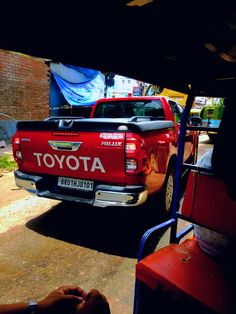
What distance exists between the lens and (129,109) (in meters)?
5.74

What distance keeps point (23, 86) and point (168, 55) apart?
1002 centimetres

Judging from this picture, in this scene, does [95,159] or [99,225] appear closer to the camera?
[95,159]

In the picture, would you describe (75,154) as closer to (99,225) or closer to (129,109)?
(99,225)

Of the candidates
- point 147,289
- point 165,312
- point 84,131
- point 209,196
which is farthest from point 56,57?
point 84,131

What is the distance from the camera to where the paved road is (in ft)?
9.46

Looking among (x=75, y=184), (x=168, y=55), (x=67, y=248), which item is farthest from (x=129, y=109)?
(x=168, y=55)

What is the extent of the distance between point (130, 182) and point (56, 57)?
2246mm

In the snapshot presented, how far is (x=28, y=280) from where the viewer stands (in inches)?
117

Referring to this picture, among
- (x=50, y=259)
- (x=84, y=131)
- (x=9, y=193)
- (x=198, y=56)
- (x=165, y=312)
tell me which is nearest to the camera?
(x=165, y=312)

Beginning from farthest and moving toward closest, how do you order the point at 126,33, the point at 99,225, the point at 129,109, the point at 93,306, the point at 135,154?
1. the point at 129,109
2. the point at 99,225
3. the point at 135,154
4. the point at 126,33
5. the point at 93,306

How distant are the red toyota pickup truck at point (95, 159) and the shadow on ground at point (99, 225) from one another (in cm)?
55

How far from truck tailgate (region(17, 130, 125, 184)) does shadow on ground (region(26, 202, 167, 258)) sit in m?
0.85

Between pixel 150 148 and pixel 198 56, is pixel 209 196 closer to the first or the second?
pixel 198 56

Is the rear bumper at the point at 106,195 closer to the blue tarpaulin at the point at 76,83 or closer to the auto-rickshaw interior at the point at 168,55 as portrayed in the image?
the auto-rickshaw interior at the point at 168,55
